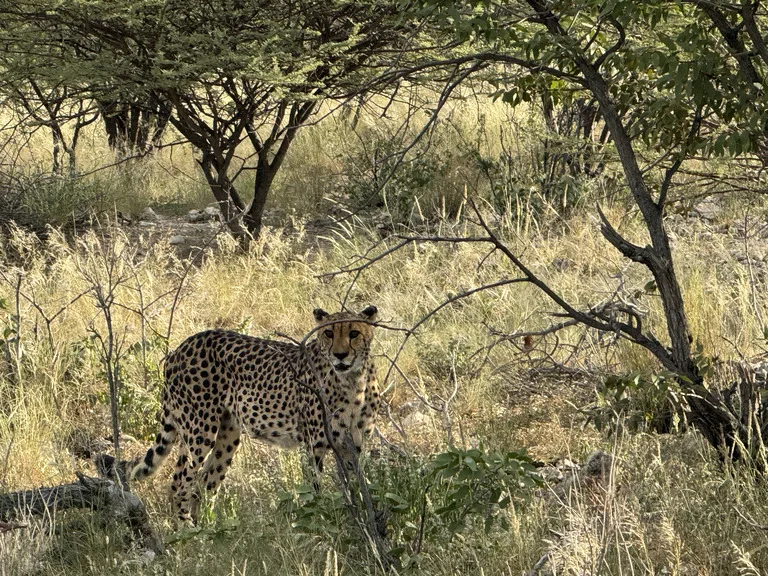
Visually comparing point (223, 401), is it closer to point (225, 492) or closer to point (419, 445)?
point (225, 492)

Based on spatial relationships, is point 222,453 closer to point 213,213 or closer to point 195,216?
point 213,213

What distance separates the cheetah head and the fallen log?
3.47 ft

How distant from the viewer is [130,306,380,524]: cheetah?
464 centimetres

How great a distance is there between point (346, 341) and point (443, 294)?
2.17 metres

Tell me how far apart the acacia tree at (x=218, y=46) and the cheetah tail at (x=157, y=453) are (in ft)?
8.60

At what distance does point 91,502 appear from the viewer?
386 cm

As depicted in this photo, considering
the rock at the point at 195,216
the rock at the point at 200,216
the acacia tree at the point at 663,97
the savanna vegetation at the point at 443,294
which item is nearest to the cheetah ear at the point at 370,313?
the savanna vegetation at the point at 443,294

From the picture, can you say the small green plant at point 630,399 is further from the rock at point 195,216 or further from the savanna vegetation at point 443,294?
the rock at point 195,216

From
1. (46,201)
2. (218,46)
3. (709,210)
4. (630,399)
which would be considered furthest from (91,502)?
(709,210)

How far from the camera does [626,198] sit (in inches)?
327

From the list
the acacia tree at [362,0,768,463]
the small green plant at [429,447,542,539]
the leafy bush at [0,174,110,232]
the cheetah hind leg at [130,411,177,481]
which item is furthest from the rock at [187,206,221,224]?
the small green plant at [429,447,542,539]

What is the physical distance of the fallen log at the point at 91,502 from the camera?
12.6ft

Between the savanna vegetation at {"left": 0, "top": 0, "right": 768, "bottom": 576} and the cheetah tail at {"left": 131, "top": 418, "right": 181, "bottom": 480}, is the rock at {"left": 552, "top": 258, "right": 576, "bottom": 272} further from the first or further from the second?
the cheetah tail at {"left": 131, "top": 418, "right": 181, "bottom": 480}

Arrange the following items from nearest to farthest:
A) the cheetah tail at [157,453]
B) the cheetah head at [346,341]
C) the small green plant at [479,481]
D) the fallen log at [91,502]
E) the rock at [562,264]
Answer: the small green plant at [479,481] → the fallen log at [91,502] → the cheetah head at [346,341] → the cheetah tail at [157,453] → the rock at [562,264]
